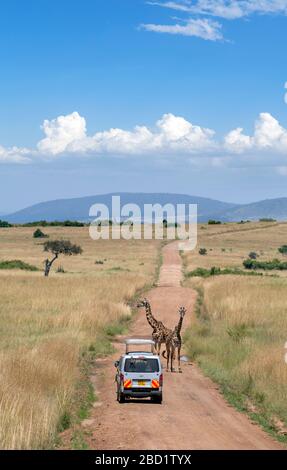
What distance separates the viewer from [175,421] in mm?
14734

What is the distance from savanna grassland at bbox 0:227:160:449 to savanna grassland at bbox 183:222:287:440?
400 centimetres

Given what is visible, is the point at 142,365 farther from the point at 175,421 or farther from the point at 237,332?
the point at 237,332

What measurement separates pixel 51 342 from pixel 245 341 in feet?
23.9

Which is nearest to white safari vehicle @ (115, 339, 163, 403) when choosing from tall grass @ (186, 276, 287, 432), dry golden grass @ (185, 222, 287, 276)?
tall grass @ (186, 276, 287, 432)

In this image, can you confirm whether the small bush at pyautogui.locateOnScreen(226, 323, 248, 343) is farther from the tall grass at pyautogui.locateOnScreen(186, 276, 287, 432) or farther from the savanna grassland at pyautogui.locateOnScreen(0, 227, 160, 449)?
the savanna grassland at pyautogui.locateOnScreen(0, 227, 160, 449)

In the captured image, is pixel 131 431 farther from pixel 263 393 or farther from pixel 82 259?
pixel 82 259

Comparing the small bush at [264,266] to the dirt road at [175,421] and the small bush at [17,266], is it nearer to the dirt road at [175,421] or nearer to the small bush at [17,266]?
the small bush at [17,266]

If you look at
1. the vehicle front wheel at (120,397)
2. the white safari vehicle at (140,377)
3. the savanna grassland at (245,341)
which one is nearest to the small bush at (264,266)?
the savanna grassland at (245,341)

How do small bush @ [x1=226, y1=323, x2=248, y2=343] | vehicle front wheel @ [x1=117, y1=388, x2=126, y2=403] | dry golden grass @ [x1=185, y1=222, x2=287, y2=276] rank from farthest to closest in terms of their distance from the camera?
dry golden grass @ [x1=185, y1=222, x2=287, y2=276], small bush @ [x1=226, y1=323, x2=248, y2=343], vehicle front wheel @ [x1=117, y1=388, x2=126, y2=403]

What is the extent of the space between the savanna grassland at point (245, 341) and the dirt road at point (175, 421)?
684mm

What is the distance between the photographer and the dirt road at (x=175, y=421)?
508 inches

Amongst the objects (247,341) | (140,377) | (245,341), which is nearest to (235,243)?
(245,341)

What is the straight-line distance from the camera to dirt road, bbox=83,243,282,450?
508 inches

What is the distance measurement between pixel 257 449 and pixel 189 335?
15.4 m
